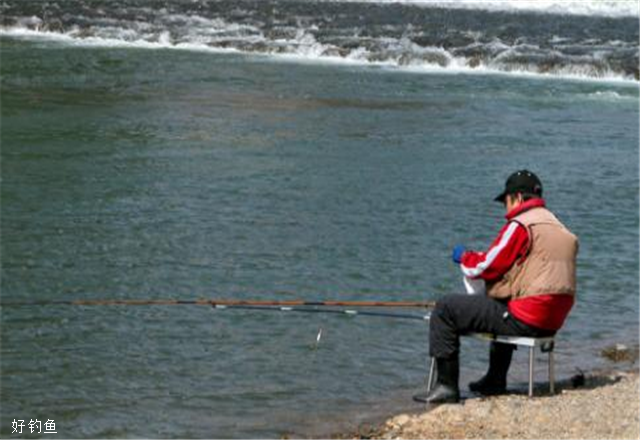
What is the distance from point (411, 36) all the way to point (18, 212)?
1879 centimetres

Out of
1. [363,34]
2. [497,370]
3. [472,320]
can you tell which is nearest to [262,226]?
[497,370]

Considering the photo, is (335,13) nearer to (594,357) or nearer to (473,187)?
(473,187)

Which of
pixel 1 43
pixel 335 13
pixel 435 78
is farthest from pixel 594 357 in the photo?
pixel 335 13

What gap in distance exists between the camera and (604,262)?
12.2 m

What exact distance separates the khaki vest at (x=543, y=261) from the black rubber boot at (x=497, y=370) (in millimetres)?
517

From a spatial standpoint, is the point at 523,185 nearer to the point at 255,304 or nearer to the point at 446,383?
the point at 446,383

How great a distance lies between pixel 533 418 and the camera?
7457mm

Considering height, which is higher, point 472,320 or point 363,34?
point 363,34

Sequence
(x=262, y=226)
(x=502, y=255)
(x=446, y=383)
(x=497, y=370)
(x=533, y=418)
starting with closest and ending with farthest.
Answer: (x=533, y=418) → (x=502, y=255) → (x=446, y=383) → (x=497, y=370) → (x=262, y=226)

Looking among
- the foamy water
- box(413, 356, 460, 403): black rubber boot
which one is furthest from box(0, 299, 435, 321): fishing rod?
the foamy water

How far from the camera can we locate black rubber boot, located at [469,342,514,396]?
327 inches

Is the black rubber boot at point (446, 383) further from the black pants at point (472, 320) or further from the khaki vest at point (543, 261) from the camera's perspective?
the khaki vest at point (543, 261)

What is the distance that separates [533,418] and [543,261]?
0.87 m

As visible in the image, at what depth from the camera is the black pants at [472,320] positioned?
7918 millimetres
